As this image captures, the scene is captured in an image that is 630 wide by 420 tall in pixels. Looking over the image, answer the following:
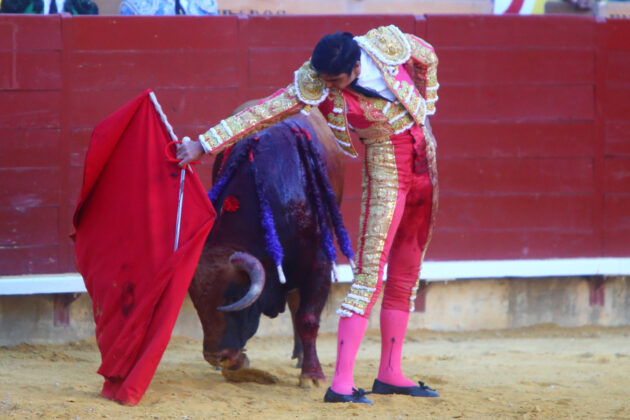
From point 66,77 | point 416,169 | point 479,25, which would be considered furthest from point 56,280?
point 479,25

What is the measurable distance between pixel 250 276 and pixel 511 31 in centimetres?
280

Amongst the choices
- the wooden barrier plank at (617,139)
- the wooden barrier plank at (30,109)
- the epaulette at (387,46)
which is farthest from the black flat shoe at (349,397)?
the wooden barrier plank at (617,139)

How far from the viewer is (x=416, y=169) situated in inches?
145

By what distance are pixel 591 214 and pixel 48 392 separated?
3675mm

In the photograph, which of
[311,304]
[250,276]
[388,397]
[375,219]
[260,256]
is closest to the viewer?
[375,219]

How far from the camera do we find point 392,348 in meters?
3.81

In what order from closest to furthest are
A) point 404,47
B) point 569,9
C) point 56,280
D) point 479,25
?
point 404,47 → point 56,280 → point 479,25 → point 569,9

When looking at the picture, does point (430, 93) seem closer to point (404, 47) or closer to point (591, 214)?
point (404, 47)

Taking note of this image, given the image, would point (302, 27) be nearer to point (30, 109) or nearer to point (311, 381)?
point (30, 109)

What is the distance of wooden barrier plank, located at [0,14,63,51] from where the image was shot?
517cm

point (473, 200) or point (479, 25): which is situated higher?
point (479, 25)

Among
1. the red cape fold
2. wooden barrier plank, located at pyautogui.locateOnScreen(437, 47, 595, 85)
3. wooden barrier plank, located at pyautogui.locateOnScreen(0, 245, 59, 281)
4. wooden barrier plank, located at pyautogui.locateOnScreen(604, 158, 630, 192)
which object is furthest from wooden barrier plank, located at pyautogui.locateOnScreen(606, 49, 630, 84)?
wooden barrier plank, located at pyautogui.locateOnScreen(0, 245, 59, 281)

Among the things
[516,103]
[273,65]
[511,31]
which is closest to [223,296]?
[273,65]

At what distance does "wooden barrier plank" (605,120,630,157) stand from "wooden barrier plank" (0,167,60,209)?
3.36 metres
